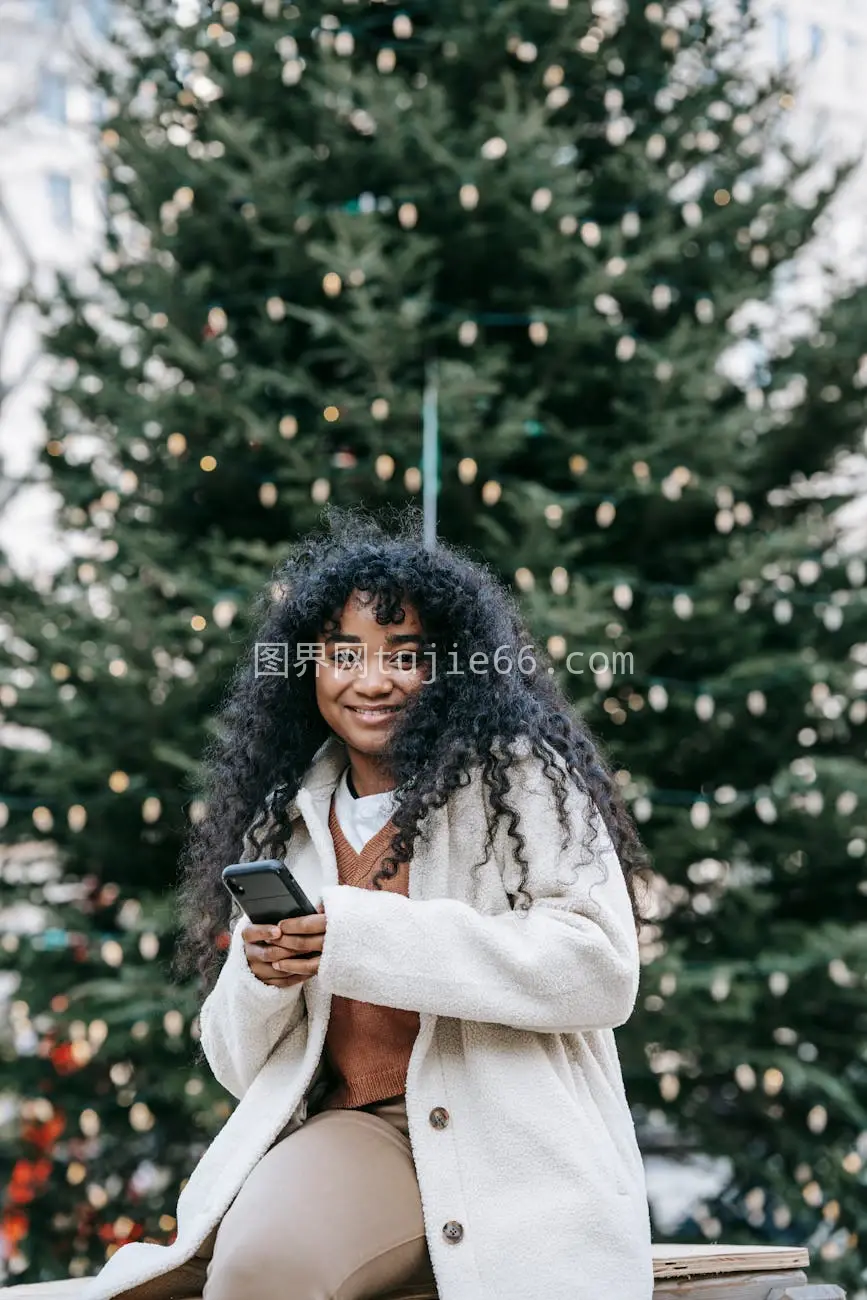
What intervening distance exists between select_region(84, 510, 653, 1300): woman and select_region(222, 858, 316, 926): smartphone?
20 mm

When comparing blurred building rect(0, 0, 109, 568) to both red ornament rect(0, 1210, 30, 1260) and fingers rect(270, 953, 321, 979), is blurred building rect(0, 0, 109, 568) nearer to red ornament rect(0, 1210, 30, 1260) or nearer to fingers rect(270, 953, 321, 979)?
red ornament rect(0, 1210, 30, 1260)

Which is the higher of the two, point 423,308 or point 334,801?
point 423,308

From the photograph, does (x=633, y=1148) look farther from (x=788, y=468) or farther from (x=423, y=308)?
(x=788, y=468)

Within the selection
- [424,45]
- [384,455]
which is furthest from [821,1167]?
[424,45]

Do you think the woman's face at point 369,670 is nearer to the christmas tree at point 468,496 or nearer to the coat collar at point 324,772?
the coat collar at point 324,772

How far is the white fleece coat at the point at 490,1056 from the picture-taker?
73.2 inches

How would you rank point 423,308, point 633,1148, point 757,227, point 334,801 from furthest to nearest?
point 757,227 → point 423,308 → point 334,801 → point 633,1148

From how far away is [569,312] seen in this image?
4.43 meters

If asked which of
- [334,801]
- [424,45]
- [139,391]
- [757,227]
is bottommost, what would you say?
[334,801]

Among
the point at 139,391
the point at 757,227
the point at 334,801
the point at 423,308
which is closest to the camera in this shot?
the point at 334,801

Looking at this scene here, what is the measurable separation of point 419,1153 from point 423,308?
2808 mm

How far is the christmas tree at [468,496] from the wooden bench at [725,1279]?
1.65 meters

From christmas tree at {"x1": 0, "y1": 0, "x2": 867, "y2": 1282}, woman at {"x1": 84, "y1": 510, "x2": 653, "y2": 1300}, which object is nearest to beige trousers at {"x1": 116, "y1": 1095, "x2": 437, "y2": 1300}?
woman at {"x1": 84, "y1": 510, "x2": 653, "y2": 1300}

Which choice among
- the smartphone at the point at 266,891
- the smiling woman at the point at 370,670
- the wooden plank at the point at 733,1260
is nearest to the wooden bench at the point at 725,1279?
the wooden plank at the point at 733,1260
